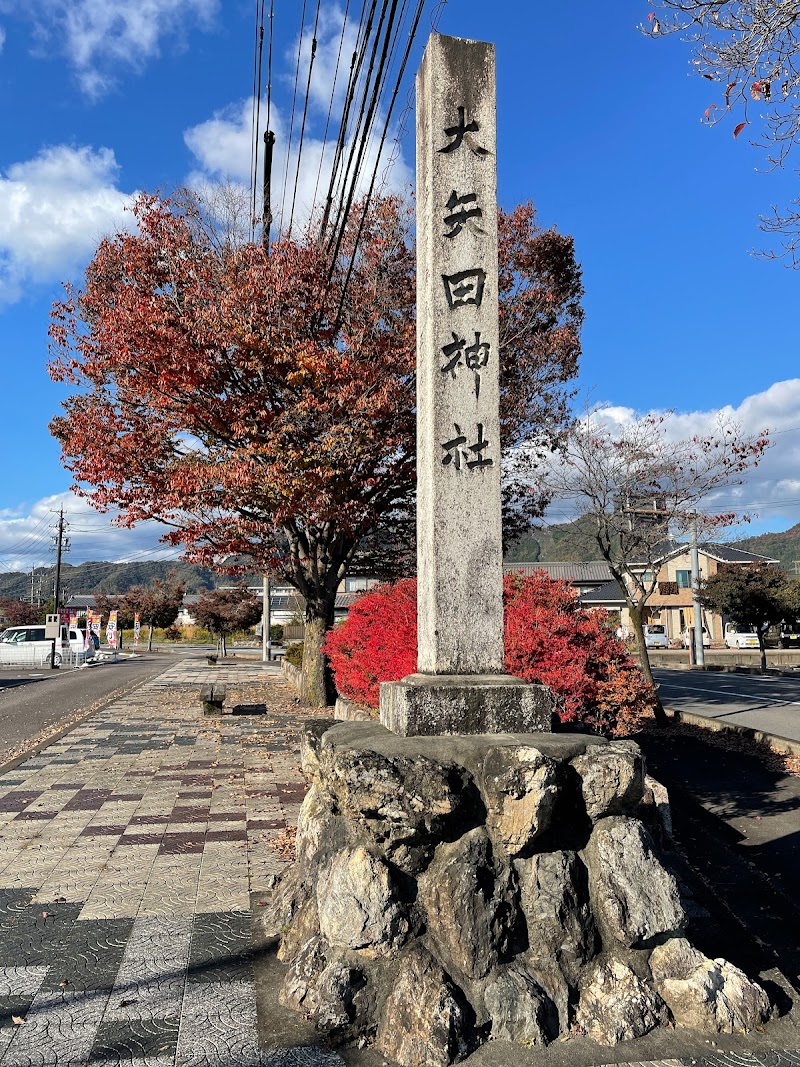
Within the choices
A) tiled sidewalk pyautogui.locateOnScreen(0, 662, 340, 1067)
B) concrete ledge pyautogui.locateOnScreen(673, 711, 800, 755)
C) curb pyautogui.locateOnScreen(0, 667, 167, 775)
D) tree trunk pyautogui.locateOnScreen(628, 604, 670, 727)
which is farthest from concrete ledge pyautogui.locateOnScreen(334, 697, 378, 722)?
tree trunk pyautogui.locateOnScreen(628, 604, 670, 727)

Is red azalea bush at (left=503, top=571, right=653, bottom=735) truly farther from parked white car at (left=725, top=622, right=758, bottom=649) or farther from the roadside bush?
parked white car at (left=725, top=622, right=758, bottom=649)

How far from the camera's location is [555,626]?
8.43 meters

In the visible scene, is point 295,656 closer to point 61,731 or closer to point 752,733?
point 61,731

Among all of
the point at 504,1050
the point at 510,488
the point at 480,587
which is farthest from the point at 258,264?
the point at 504,1050

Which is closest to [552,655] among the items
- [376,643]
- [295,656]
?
[376,643]

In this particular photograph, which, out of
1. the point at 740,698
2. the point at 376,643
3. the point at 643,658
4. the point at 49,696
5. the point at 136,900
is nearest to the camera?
the point at 136,900

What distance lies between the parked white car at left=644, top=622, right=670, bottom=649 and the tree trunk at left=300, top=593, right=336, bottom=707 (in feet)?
111

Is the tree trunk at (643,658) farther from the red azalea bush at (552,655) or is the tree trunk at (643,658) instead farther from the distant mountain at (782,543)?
the distant mountain at (782,543)

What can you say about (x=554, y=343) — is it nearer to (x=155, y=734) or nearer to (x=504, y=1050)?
(x=155, y=734)

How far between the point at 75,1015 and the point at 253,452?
30.0 feet

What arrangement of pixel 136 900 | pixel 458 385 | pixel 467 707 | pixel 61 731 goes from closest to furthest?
pixel 467 707 < pixel 458 385 < pixel 136 900 < pixel 61 731

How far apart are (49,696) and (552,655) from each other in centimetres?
1690

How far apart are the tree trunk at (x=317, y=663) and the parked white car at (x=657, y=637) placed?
33.8 metres

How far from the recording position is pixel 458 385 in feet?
16.5
